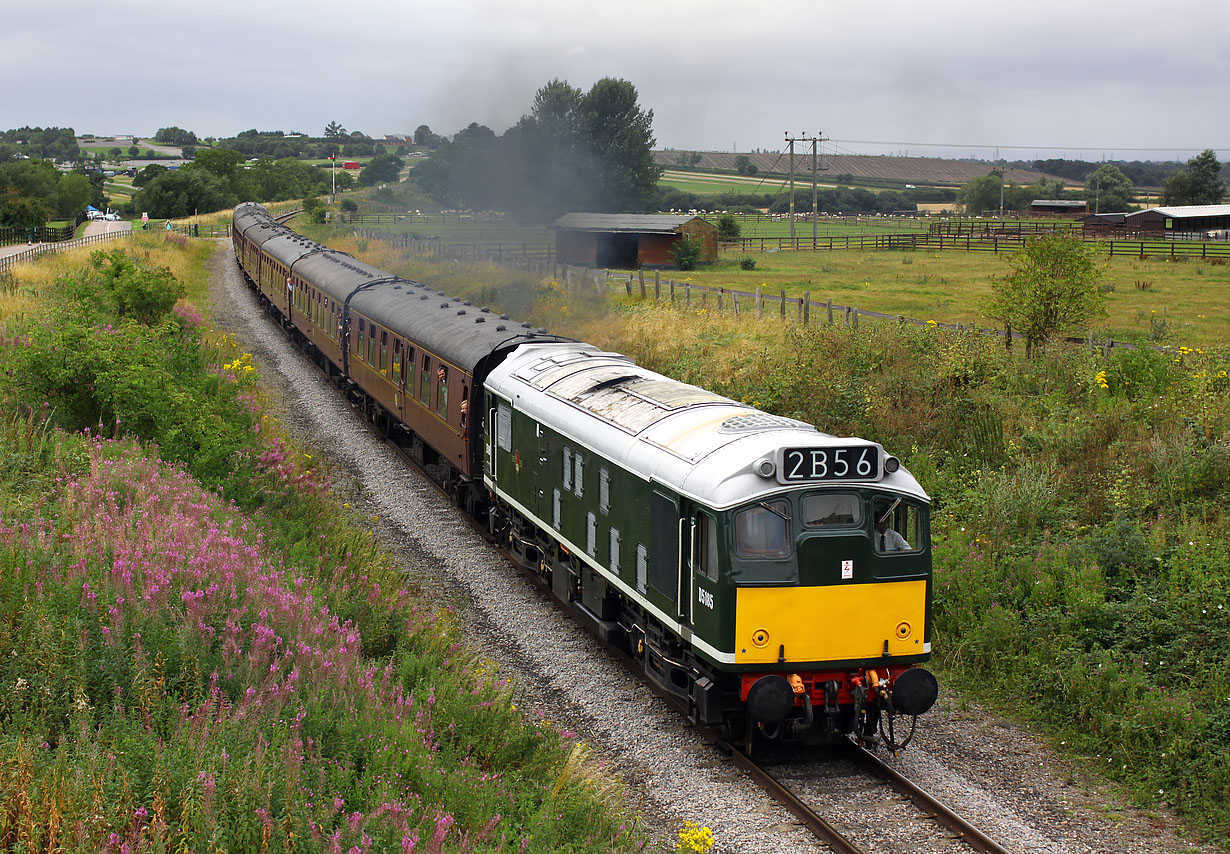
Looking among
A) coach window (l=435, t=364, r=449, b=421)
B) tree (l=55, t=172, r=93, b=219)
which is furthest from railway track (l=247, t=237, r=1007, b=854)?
tree (l=55, t=172, r=93, b=219)

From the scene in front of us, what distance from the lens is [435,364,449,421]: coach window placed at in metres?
18.3

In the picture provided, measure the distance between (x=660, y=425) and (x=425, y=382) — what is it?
9.27 metres

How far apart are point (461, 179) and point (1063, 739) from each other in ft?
124

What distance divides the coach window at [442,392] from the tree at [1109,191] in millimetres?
103134

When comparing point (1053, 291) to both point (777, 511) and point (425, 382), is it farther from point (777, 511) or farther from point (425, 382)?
point (777, 511)

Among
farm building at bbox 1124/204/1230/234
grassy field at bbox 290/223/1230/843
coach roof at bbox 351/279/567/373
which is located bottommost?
grassy field at bbox 290/223/1230/843

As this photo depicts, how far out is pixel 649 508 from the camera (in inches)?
421

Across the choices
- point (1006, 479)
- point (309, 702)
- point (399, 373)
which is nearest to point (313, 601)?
point (309, 702)

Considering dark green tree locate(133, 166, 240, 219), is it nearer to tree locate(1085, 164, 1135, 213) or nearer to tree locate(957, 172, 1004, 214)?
tree locate(957, 172, 1004, 214)

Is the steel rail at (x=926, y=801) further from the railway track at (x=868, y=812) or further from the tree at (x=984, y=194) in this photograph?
the tree at (x=984, y=194)

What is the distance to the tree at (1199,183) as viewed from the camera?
321ft

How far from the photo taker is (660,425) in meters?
11.3

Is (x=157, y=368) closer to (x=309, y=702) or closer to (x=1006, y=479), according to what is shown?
(x=309, y=702)

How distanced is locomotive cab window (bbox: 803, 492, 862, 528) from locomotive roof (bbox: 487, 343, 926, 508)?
0.42 feet
